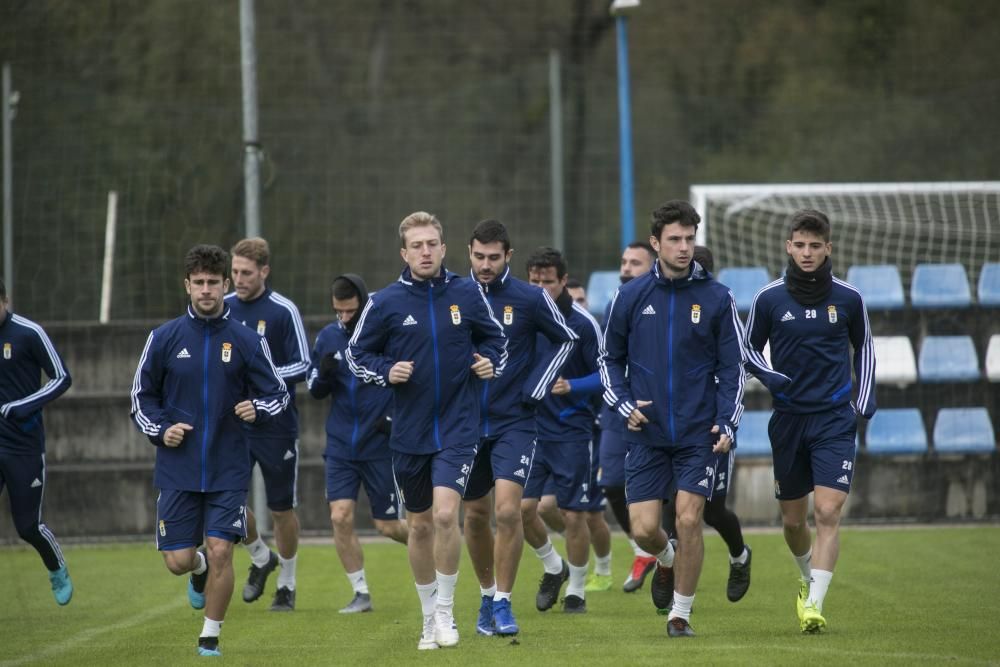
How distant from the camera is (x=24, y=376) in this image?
9281 millimetres

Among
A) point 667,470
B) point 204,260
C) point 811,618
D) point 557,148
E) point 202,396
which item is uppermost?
point 557,148

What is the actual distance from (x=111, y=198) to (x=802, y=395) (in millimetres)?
9356

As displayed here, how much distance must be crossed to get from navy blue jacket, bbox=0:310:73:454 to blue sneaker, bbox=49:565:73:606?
0.83 metres

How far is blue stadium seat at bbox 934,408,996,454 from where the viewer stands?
1394 cm

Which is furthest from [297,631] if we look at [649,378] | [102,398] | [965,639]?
[102,398]

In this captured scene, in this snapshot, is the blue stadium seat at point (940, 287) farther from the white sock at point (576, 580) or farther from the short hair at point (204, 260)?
the short hair at point (204, 260)

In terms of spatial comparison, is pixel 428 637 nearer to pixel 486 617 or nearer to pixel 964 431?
pixel 486 617

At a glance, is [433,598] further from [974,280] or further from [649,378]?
[974,280]

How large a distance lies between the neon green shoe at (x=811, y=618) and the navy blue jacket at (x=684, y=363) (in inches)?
40.2

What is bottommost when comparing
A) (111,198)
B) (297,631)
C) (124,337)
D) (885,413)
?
(297,631)

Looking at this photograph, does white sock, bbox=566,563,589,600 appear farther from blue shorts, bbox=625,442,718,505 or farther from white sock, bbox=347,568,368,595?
blue shorts, bbox=625,442,718,505

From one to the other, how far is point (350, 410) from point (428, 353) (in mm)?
2292

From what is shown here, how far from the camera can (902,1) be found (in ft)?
77.4

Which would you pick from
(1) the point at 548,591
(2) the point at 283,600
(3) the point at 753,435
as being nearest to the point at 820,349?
(1) the point at 548,591
